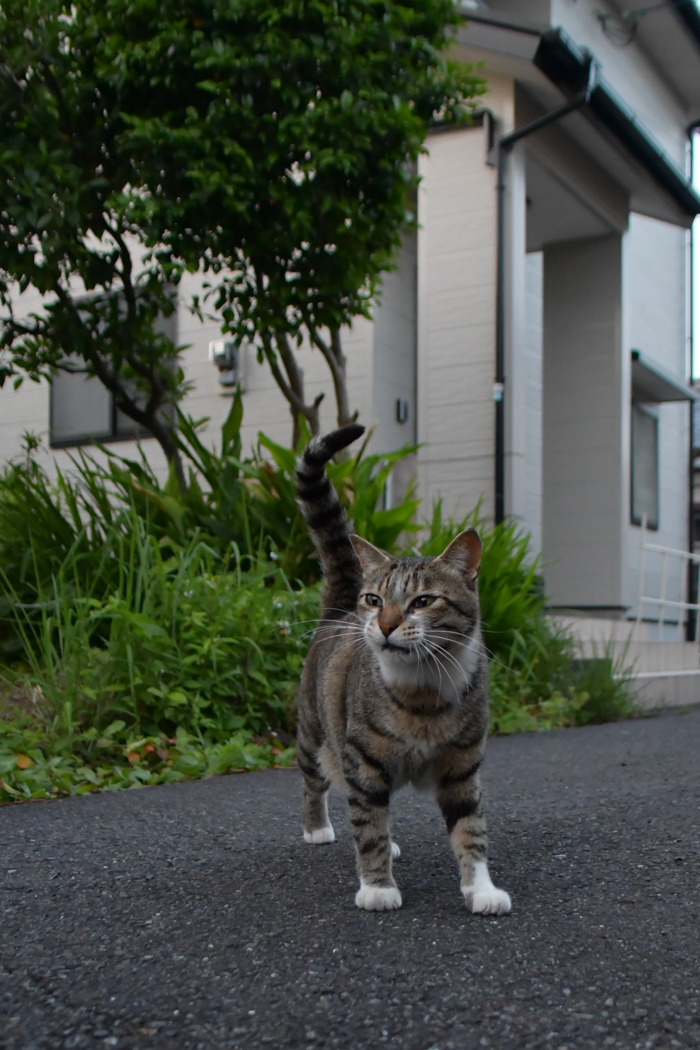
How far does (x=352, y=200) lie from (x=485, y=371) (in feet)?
10.3

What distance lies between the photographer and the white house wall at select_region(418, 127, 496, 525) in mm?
9141

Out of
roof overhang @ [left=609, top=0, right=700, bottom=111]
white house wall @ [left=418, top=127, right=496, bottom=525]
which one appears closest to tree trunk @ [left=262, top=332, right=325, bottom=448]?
white house wall @ [left=418, top=127, right=496, bottom=525]

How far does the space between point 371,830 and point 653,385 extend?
10.4 meters

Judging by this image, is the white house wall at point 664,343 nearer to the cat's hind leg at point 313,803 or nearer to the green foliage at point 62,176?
the green foliage at point 62,176

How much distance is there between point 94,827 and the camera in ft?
11.2

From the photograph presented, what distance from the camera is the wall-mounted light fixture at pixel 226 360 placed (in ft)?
32.9

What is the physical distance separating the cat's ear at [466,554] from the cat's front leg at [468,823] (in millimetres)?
501

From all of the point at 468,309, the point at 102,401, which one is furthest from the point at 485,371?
the point at 102,401

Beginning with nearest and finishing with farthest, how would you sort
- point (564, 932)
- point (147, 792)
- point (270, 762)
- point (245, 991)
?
1. point (245, 991)
2. point (564, 932)
3. point (147, 792)
4. point (270, 762)

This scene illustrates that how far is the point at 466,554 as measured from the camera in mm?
2750

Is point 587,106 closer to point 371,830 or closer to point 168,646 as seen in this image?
point 168,646

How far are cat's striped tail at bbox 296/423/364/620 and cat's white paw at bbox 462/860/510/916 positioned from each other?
110 cm

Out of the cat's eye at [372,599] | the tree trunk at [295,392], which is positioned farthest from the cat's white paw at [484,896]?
the tree trunk at [295,392]

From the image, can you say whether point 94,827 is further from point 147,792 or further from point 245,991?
point 245,991
